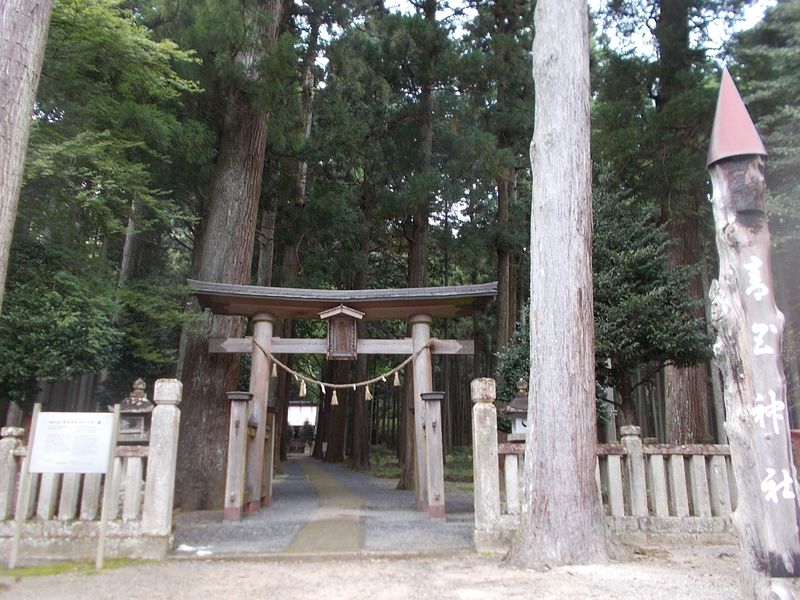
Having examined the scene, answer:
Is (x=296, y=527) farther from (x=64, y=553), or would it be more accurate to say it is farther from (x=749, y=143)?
(x=749, y=143)

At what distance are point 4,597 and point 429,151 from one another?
38.5ft

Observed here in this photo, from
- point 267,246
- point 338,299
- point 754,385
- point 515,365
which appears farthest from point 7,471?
point 267,246

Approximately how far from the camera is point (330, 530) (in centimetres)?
655

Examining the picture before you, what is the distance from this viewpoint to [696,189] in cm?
1114

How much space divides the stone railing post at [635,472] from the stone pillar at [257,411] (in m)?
4.60

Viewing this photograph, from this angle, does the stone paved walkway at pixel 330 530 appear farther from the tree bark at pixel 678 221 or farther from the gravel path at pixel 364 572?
the tree bark at pixel 678 221

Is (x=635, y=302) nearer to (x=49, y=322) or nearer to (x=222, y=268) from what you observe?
(x=222, y=268)

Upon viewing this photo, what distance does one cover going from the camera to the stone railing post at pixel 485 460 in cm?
550

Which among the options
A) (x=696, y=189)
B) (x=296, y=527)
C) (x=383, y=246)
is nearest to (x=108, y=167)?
(x=296, y=527)

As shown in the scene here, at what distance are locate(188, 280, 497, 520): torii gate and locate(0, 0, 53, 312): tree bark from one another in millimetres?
3108

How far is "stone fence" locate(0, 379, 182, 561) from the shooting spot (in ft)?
17.1

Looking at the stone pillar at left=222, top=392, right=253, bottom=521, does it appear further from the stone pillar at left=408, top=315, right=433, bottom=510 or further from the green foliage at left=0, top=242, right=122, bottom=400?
the stone pillar at left=408, top=315, right=433, bottom=510

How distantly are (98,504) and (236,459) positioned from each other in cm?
171

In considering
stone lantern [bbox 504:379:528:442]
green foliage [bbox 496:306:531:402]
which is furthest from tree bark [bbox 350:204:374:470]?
stone lantern [bbox 504:379:528:442]
